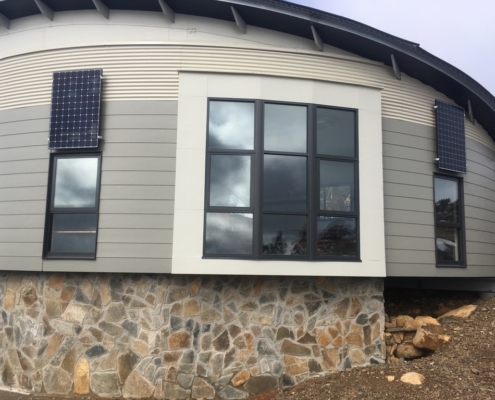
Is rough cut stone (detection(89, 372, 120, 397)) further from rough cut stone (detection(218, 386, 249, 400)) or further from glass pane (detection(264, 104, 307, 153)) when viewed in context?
glass pane (detection(264, 104, 307, 153))

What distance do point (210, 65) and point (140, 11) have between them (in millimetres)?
1552

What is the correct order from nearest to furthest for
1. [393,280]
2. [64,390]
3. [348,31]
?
1. [64,390]
2. [348,31]
3. [393,280]

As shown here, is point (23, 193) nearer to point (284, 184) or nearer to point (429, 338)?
point (284, 184)

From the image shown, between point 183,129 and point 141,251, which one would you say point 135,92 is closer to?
point 183,129

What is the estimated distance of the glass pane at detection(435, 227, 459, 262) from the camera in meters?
8.52

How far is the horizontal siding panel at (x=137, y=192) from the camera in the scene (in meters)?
7.18

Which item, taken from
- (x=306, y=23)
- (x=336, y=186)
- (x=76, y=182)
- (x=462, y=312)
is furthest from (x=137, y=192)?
(x=462, y=312)

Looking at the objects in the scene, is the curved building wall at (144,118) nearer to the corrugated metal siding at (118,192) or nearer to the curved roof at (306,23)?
the corrugated metal siding at (118,192)

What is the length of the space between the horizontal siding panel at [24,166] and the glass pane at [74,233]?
30.6 inches

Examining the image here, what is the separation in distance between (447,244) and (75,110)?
6538 mm

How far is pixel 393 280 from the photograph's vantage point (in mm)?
11359

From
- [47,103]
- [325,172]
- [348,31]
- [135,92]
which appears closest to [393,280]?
[325,172]

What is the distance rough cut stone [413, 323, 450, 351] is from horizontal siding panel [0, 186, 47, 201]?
6128 millimetres

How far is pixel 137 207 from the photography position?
7.18 m
